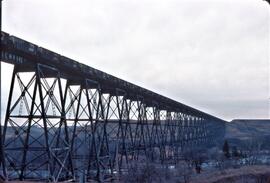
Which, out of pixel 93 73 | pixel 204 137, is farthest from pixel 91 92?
pixel 204 137

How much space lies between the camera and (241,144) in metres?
104

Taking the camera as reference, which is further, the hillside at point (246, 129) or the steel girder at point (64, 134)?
the hillside at point (246, 129)

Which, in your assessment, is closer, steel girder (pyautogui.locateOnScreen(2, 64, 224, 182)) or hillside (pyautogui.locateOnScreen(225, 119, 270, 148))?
steel girder (pyautogui.locateOnScreen(2, 64, 224, 182))

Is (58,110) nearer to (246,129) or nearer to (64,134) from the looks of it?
(64,134)

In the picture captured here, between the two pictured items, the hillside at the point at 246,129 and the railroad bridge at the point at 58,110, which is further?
the hillside at the point at 246,129

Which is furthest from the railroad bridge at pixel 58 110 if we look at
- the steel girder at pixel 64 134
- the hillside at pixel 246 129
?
the hillside at pixel 246 129

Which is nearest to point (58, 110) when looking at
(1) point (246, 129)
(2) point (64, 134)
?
(2) point (64, 134)

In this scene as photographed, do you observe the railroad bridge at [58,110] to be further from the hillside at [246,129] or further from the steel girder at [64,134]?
the hillside at [246,129]

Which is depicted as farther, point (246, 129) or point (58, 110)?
point (246, 129)

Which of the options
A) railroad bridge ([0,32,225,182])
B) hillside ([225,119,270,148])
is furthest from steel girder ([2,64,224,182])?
hillside ([225,119,270,148])

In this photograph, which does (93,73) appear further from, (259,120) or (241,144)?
(259,120)

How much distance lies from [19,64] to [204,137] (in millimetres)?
66550

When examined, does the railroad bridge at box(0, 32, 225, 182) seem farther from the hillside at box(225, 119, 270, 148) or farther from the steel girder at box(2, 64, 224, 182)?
the hillside at box(225, 119, 270, 148)

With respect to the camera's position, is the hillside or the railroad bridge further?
the hillside
